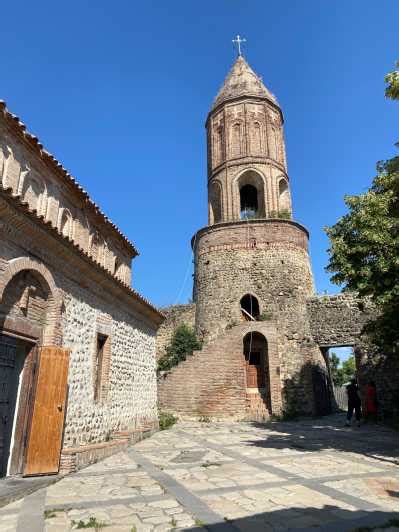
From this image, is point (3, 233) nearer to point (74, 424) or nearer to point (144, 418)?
point (74, 424)

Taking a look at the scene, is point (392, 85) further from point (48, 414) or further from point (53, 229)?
point (48, 414)

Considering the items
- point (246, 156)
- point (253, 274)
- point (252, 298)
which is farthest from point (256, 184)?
point (252, 298)

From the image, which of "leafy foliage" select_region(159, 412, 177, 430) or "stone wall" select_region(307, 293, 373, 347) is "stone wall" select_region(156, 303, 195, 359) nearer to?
"leafy foliage" select_region(159, 412, 177, 430)

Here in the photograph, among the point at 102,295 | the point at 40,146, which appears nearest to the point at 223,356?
the point at 102,295

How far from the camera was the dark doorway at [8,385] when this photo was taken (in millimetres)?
6645

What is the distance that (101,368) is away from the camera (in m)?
9.87

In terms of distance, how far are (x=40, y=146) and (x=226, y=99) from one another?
17.3 m

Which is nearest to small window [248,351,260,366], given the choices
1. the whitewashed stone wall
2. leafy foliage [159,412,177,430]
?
leafy foliage [159,412,177,430]

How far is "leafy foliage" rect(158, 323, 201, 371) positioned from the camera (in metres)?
19.6

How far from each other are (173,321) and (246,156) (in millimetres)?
10266

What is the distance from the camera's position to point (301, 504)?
16.9 ft

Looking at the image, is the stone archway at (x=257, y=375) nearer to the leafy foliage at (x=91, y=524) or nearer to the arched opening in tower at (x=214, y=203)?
the arched opening in tower at (x=214, y=203)

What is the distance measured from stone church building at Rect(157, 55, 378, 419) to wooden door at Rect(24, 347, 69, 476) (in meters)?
10.8

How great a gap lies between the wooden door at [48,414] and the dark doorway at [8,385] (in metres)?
0.41
